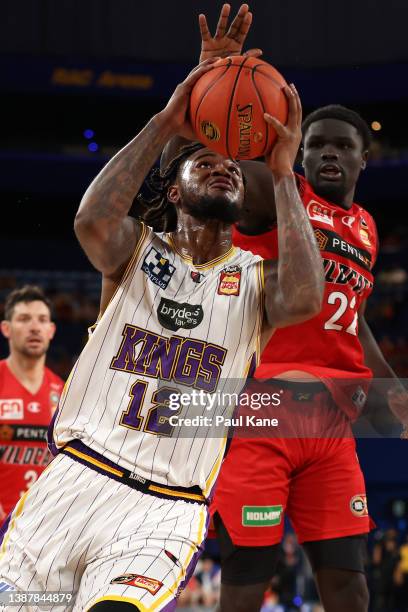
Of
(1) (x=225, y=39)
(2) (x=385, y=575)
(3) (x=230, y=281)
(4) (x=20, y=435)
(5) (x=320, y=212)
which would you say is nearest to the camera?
(3) (x=230, y=281)

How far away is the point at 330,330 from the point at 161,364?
1109 millimetres

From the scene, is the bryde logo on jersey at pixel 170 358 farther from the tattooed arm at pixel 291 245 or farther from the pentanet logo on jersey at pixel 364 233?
the pentanet logo on jersey at pixel 364 233

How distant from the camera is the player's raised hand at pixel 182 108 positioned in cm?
273

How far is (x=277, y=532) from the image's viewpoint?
3.40 meters

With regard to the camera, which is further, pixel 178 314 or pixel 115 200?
pixel 178 314

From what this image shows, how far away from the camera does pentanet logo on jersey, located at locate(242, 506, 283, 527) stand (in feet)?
11.1

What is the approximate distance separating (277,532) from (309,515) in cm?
15

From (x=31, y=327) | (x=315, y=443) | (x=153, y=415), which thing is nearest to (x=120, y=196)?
(x=153, y=415)

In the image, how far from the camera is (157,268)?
2.79m

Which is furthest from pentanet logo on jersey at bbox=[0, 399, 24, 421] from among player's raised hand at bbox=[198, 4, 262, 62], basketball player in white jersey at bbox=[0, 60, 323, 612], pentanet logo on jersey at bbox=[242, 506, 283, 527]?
player's raised hand at bbox=[198, 4, 262, 62]

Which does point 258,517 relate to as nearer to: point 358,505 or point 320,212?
point 358,505

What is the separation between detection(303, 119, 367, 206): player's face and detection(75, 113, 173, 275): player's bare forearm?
48.5 inches

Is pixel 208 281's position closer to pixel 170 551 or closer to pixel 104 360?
pixel 104 360

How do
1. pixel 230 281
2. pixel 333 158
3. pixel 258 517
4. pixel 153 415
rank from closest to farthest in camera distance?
1. pixel 153 415
2. pixel 230 281
3. pixel 258 517
4. pixel 333 158
